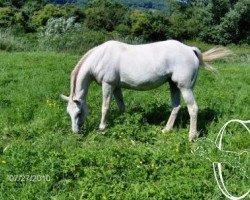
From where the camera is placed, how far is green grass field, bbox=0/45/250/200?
18.9 feet

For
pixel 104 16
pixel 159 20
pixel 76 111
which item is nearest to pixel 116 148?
pixel 76 111

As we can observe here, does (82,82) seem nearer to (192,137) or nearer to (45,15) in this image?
(192,137)

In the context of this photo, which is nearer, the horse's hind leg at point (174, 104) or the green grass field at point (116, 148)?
the green grass field at point (116, 148)

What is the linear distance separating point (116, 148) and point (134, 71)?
5.29 ft

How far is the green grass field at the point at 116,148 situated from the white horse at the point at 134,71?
423mm

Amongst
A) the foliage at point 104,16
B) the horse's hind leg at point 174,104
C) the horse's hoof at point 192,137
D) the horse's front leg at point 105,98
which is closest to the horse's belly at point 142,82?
the horse's front leg at point 105,98

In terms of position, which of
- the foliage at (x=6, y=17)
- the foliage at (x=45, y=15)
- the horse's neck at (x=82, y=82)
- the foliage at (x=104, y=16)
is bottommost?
the foliage at (x=104, y=16)

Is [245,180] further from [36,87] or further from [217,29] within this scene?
[217,29]

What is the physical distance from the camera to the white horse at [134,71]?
25.2 ft

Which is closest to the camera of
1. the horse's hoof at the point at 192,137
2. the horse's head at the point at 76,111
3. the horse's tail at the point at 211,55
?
the horse's hoof at the point at 192,137

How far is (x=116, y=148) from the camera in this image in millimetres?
6625

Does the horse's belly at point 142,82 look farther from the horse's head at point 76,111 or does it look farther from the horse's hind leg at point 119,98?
the horse's head at point 76,111

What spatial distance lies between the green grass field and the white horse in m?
0.42

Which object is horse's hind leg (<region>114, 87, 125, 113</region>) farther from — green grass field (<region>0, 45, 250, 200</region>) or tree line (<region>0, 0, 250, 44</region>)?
tree line (<region>0, 0, 250, 44</region>)
